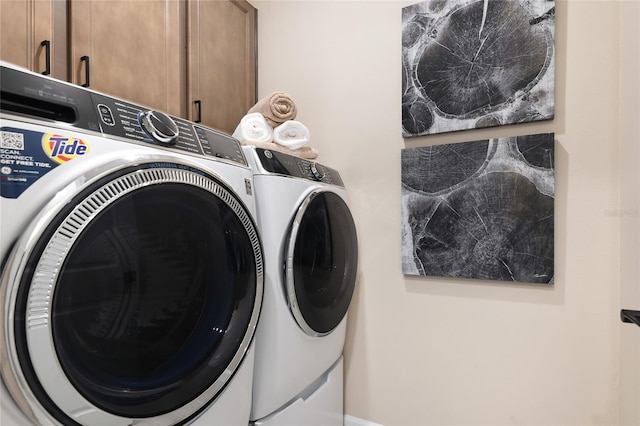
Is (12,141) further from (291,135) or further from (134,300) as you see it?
(291,135)

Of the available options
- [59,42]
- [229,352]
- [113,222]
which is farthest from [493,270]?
[59,42]

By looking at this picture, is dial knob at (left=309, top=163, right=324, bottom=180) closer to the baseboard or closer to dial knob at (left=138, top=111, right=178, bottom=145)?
dial knob at (left=138, top=111, right=178, bottom=145)

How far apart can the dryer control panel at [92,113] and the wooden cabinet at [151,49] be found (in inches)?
20.3

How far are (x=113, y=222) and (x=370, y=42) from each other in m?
1.43

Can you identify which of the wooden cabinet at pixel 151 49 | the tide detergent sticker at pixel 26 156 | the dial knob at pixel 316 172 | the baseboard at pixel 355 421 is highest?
the wooden cabinet at pixel 151 49

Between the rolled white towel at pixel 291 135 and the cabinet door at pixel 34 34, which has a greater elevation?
the cabinet door at pixel 34 34

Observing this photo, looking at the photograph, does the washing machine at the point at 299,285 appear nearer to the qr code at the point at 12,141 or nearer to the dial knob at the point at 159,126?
the dial knob at the point at 159,126

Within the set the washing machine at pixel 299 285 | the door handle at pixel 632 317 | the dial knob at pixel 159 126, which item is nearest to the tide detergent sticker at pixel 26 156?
the dial knob at pixel 159 126

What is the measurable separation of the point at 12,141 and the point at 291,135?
97 centimetres

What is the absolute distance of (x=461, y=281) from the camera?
4.66ft

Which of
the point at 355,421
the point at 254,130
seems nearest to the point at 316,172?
the point at 254,130

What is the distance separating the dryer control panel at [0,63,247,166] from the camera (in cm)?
53

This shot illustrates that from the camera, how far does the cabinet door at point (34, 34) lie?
2.95ft

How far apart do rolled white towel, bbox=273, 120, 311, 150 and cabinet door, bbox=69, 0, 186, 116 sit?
415 mm
